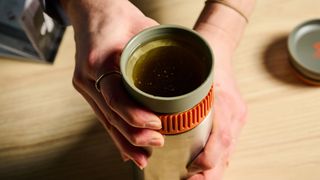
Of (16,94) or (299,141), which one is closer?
(299,141)

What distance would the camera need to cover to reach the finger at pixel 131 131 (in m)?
0.43

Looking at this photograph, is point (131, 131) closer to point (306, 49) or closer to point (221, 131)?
point (221, 131)

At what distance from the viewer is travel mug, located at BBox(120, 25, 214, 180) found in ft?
1.28

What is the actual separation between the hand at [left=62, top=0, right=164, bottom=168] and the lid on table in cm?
25

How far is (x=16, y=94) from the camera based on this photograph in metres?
0.75

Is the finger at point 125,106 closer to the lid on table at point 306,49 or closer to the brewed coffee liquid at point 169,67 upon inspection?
the brewed coffee liquid at point 169,67

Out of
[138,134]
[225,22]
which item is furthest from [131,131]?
[225,22]

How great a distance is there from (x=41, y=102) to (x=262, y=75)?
1.13 feet

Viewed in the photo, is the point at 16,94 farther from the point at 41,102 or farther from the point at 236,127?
the point at 236,127

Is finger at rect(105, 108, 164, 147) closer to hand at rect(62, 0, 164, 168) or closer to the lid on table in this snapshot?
hand at rect(62, 0, 164, 168)

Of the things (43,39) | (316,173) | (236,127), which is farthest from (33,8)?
(316,173)

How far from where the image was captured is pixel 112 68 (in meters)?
0.50

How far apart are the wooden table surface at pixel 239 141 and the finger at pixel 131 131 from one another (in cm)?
14

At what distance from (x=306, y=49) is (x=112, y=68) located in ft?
1.17
